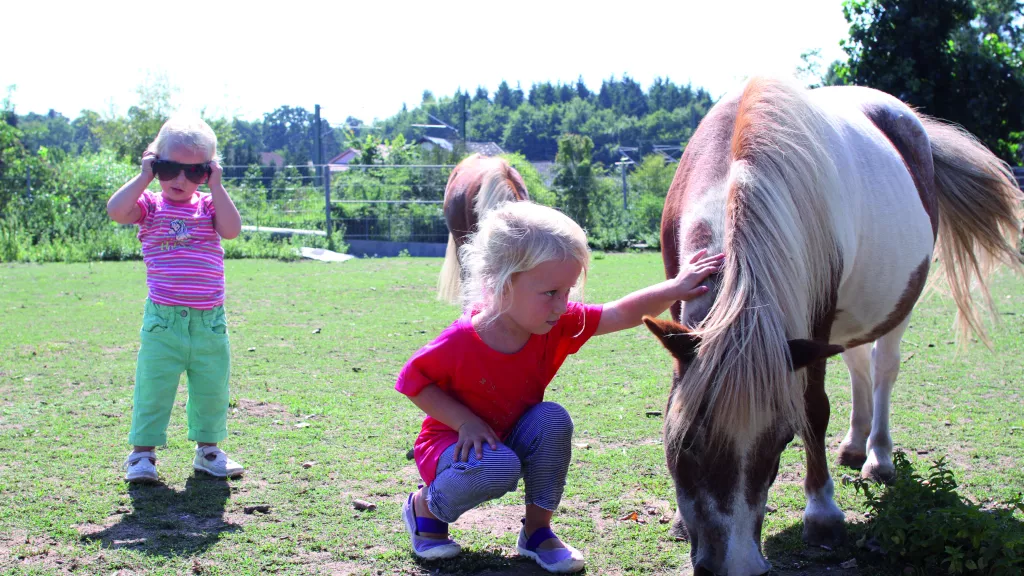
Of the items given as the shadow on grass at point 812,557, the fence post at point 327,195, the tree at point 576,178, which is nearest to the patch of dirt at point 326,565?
the shadow on grass at point 812,557

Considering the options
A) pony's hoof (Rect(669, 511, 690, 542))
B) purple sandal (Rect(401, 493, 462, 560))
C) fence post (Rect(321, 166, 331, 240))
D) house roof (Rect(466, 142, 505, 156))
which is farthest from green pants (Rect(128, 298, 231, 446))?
house roof (Rect(466, 142, 505, 156))

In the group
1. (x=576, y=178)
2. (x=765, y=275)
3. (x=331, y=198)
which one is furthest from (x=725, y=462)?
(x=331, y=198)

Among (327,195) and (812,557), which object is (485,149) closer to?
(327,195)

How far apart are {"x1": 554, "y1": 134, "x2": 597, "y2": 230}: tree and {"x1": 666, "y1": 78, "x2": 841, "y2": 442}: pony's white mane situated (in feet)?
47.0

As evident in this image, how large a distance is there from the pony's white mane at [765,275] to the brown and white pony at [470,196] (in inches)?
144

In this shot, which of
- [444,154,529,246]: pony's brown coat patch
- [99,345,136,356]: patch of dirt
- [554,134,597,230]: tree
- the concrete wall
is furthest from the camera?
[554,134,597,230]: tree

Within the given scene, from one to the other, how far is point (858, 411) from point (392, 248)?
528 inches

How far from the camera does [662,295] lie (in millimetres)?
2582

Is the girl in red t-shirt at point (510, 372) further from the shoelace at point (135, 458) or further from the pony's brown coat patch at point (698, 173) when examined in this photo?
the shoelace at point (135, 458)

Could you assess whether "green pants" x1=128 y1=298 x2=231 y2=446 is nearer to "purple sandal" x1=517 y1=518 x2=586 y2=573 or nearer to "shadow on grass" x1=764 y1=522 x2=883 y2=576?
"purple sandal" x1=517 y1=518 x2=586 y2=573

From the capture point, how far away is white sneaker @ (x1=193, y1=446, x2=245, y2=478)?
11.5ft

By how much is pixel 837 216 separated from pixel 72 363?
5268 millimetres

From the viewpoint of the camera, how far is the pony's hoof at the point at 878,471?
3.69m

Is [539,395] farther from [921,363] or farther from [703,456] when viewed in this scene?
[921,363]
